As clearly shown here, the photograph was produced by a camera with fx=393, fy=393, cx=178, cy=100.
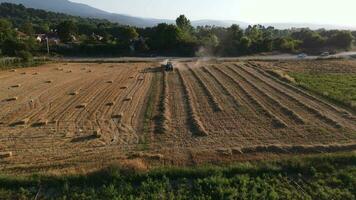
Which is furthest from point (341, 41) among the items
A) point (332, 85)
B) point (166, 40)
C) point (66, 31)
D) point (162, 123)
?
point (162, 123)

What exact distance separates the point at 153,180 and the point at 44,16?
652ft

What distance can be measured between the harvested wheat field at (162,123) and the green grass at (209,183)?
92cm

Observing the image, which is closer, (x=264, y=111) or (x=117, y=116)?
(x=117, y=116)

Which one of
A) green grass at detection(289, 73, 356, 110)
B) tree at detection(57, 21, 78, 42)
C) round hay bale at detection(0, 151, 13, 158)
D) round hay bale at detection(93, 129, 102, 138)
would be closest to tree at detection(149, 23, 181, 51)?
tree at detection(57, 21, 78, 42)

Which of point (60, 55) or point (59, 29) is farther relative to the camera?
point (59, 29)

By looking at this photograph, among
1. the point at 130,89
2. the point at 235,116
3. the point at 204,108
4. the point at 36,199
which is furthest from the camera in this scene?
the point at 130,89

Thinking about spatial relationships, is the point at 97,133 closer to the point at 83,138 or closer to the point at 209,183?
the point at 83,138

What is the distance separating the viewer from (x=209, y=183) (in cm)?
1223

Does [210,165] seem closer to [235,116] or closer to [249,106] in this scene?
[235,116]

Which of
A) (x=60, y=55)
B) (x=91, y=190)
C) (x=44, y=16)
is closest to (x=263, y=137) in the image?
(x=91, y=190)

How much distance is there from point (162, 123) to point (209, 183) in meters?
7.05

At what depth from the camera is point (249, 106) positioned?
22.4 m

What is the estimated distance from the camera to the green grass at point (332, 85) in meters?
23.6

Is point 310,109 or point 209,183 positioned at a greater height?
point 310,109
